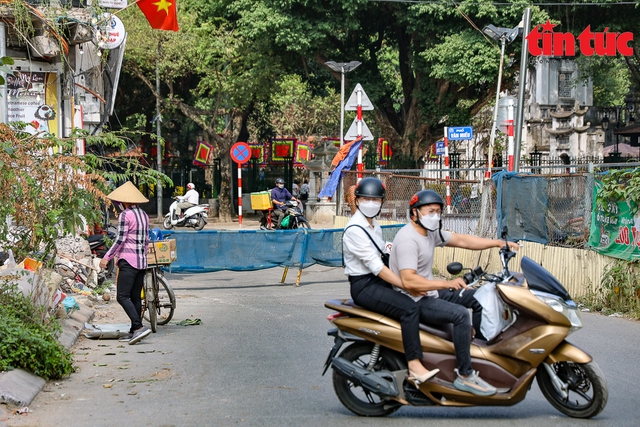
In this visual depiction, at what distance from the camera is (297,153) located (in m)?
40.2

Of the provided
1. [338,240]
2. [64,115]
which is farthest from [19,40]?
[338,240]

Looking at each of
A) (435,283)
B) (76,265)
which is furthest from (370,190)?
(76,265)

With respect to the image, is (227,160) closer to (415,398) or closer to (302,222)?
(302,222)

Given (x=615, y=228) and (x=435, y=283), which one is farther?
(x=615, y=228)

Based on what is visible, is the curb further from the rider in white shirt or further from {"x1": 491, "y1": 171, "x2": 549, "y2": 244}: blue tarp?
the rider in white shirt

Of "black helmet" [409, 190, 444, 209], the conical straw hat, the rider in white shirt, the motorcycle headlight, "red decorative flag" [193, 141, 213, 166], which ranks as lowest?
the rider in white shirt

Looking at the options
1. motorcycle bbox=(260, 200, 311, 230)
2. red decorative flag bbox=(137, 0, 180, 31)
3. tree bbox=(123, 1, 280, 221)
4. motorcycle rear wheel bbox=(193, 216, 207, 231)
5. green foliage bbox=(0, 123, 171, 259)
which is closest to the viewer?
green foliage bbox=(0, 123, 171, 259)

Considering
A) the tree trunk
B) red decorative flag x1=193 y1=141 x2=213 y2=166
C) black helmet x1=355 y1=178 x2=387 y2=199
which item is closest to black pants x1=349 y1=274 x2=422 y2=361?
black helmet x1=355 y1=178 x2=387 y2=199

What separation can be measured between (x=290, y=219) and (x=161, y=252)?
50.7ft

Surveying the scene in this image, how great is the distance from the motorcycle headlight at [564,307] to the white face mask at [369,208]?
1.30 m

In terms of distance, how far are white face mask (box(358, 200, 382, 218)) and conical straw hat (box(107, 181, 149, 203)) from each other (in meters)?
4.07

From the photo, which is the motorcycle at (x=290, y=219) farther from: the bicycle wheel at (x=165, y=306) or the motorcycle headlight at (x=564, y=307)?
the motorcycle headlight at (x=564, y=307)

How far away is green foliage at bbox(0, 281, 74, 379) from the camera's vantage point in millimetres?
7676

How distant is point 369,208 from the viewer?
655 centimetres
